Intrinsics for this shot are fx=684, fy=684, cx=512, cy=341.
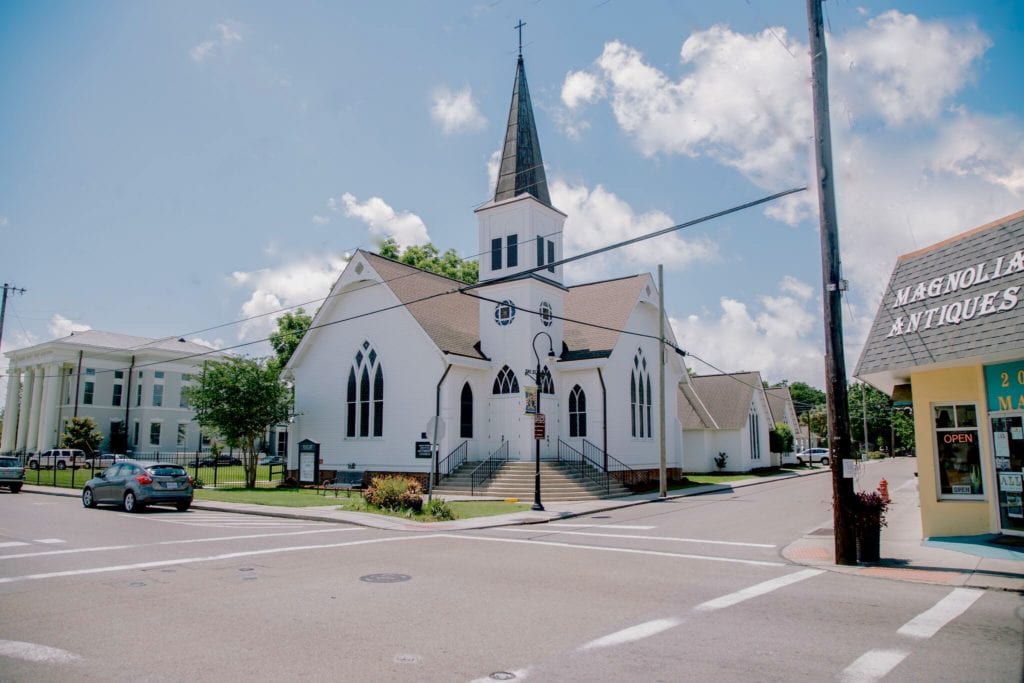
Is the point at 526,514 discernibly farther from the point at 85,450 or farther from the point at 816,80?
the point at 85,450

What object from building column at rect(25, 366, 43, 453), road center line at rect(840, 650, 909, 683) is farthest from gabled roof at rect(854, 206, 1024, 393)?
building column at rect(25, 366, 43, 453)

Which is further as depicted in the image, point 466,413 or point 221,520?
point 466,413

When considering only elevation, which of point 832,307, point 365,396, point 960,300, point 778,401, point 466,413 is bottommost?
point 466,413

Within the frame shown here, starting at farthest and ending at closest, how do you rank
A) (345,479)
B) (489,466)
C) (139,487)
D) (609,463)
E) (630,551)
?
(345,479), (609,463), (489,466), (139,487), (630,551)

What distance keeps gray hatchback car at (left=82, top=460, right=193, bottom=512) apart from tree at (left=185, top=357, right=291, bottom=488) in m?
9.11

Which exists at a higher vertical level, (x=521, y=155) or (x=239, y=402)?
(x=521, y=155)

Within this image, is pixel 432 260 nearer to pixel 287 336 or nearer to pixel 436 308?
pixel 287 336

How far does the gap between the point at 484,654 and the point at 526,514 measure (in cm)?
1341

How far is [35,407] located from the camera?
63531 mm

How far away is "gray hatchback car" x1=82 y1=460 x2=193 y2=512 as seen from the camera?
65.2 feet

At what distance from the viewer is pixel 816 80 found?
13.0 metres

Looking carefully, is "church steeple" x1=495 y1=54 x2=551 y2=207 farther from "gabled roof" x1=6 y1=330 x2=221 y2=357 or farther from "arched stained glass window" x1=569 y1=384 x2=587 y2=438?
"gabled roof" x1=6 y1=330 x2=221 y2=357

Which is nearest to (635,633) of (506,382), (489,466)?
(489,466)

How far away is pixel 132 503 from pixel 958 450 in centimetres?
2132
